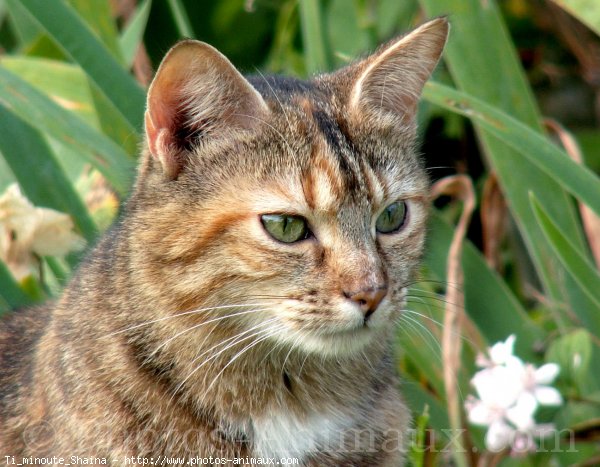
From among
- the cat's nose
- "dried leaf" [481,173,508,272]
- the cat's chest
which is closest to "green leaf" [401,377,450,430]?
the cat's chest

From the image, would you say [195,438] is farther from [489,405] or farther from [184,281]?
[489,405]

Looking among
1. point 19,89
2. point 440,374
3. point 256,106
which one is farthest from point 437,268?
point 19,89

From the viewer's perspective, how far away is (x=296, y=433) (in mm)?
1908

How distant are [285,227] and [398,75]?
1.48ft

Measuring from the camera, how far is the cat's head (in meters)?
1.76

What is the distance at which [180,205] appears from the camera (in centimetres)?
184

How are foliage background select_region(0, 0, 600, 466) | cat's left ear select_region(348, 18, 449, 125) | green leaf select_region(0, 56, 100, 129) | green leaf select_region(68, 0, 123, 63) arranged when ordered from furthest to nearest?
green leaf select_region(0, 56, 100, 129)
green leaf select_region(68, 0, 123, 63)
foliage background select_region(0, 0, 600, 466)
cat's left ear select_region(348, 18, 449, 125)

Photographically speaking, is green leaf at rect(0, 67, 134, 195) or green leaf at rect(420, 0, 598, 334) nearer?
green leaf at rect(0, 67, 134, 195)

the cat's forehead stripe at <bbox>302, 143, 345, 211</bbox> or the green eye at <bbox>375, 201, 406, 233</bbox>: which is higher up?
the green eye at <bbox>375, 201, 406, 233</bbox>

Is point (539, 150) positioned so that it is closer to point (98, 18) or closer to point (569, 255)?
point (569, 255)

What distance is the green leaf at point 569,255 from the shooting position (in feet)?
6.90

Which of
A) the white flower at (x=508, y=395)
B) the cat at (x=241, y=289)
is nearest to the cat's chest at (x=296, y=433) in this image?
the cat at (x=241, y=289)

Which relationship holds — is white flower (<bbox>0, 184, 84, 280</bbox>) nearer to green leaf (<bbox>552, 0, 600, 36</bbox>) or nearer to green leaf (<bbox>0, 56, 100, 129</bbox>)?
green leaf (<bbox>0, 56, 100, 129</bbox>)

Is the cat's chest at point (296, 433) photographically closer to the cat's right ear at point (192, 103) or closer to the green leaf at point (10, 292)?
the cat's right ear at point (192, 103)
